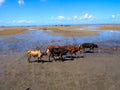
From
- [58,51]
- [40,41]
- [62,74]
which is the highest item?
[58,51]

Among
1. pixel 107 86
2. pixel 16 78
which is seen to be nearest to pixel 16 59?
pixel 16 78

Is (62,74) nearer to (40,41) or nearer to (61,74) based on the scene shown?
(61,74)

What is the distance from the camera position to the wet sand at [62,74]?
32.4ft

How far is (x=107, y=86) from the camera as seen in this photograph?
A: 31.9 ft

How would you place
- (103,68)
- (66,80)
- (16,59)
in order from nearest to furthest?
(66,80) < (103,68) < (16,59)

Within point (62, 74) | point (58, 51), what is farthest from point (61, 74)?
point (58, 51)

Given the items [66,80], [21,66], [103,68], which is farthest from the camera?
[21,66]

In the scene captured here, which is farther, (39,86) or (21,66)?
(21,66)

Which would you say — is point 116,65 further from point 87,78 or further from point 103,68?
point 87,78

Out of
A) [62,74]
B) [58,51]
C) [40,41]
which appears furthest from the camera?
[40,41]

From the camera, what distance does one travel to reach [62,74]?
11844 mm

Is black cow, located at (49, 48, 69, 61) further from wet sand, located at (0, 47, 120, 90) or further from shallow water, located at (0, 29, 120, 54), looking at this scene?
shallow water, located at (0, 29, 120, 54)

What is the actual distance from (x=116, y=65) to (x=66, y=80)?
455 centimetres

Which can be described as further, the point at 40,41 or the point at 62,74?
the point at 40,41
